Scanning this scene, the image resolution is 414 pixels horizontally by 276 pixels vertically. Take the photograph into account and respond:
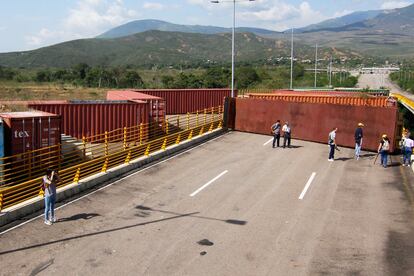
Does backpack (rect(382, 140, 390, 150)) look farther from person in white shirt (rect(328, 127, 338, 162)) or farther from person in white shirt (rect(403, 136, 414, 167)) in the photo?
person in white shirt (rect(328, 127, 338, 162))

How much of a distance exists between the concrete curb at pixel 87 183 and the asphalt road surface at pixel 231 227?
0.54 metres

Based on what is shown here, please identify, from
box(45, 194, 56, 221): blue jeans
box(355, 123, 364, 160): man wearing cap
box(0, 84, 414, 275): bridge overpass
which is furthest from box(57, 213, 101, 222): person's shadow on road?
box(355, 123, 364, 160): man wearing cap

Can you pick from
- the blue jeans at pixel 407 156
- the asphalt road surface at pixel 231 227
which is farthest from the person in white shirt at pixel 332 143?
the blue jeans at pixel 407 156

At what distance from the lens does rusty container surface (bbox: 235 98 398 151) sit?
959 inches

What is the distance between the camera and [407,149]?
21.1 meters

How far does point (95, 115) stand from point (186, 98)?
46.1ft

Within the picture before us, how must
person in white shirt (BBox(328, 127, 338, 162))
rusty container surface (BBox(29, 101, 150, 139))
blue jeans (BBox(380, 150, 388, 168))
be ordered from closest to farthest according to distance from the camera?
1. blue jeans (BBox(380, 150, 388, 168))
2. person in white shirt (BBox(328, 127, 338, 162))
3. rusty container surface (BBox(29, 101, 150, 139))

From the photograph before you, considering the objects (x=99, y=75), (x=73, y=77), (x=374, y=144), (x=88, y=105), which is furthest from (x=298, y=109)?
(x=73, y=77)

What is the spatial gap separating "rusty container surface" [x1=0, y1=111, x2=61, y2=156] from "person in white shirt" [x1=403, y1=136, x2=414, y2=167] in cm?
1428

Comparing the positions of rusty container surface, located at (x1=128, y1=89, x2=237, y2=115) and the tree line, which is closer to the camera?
rusty container surface, located at (x1=128, y1=89, x2=237, y2=115)

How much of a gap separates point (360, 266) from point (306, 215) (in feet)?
11.9

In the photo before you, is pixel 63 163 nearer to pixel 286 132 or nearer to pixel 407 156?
pixel 286 132

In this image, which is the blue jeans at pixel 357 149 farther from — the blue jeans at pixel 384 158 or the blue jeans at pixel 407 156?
the blue jeans at pixel 407 156

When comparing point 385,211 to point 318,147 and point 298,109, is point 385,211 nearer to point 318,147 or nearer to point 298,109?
point 318,147
